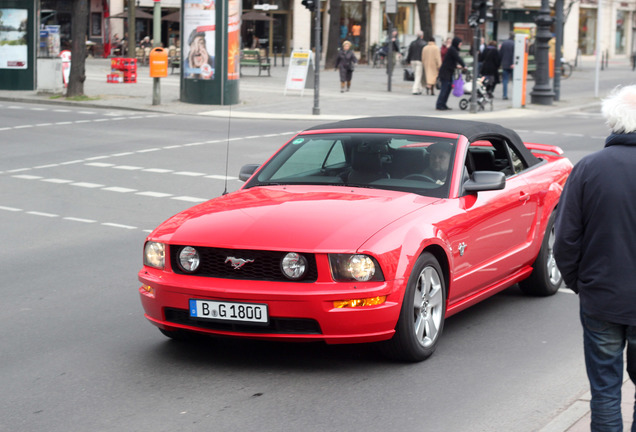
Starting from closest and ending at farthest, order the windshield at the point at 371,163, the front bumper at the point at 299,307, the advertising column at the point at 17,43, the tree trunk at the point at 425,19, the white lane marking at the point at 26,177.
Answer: the front bumper at the point at 299,307 → the windshield at the point at 371,163 → the white lane marking at the point at 26,177 → the advertising column at the point at 17,43 → the tree trunk at the point at 425,19

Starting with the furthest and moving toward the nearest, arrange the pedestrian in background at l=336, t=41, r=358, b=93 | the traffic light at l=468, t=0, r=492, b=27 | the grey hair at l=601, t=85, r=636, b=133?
the pedestrian in background at l=336, t=41, r=358, b=93 < the traffic light at l=468, t=0, r=492, b=27 < the grey hair at l=601, t=85, r=636, b=133

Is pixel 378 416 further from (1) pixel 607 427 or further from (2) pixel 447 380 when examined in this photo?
(1) pixel 607 427

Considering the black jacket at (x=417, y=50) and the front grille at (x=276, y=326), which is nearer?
the front grille at (x=276, y=326)

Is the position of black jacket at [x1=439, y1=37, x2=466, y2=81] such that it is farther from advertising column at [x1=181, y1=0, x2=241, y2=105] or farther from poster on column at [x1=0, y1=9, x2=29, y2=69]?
poster on column at [x1=0, y1=9, x2=29, y2=69]

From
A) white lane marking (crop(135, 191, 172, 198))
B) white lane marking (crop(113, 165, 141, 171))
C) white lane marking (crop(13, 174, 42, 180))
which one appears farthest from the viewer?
white lane marking (crop(113, 165, 141, 171))

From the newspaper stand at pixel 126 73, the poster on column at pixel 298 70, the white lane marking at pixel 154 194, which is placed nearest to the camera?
the white lane marking at pixel 154 194

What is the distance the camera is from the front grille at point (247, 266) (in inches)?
226

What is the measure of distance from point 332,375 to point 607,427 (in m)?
2.06

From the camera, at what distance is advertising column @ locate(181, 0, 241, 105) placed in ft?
94.2

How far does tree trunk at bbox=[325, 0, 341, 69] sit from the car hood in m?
41.2

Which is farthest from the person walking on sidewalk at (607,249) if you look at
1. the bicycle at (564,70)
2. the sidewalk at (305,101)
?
the bicycle at (564,70)

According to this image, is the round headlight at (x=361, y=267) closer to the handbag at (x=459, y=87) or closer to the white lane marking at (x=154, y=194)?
the white lane marking at (x=154, y=194)

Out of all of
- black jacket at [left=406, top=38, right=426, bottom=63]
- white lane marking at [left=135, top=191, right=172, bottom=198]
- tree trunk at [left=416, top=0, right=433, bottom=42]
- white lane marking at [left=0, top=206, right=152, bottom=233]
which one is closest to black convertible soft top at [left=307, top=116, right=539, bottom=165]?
white lane marking at [left=0, top=206, right=152, bottom=233]

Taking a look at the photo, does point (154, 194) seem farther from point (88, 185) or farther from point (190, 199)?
point (88, 185)
